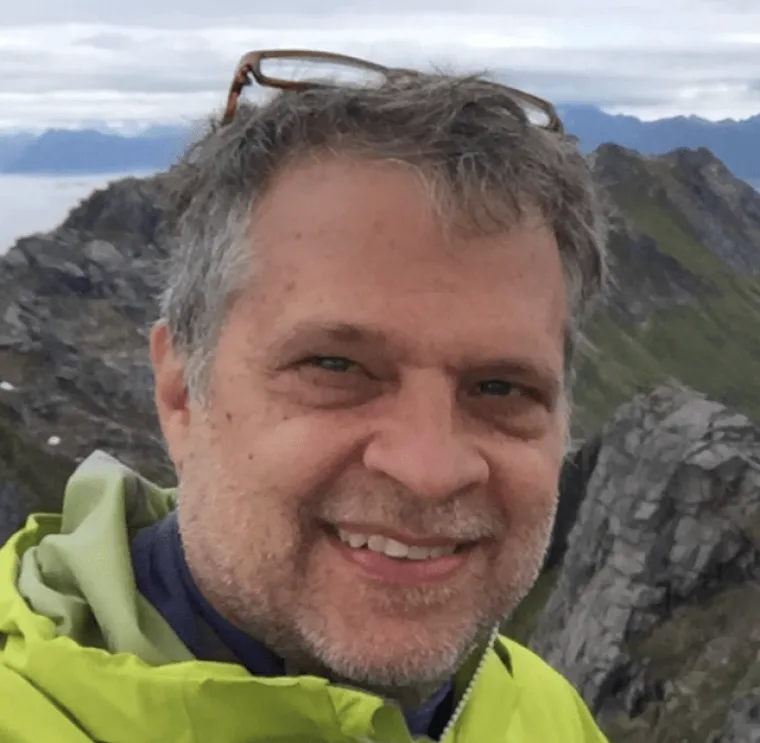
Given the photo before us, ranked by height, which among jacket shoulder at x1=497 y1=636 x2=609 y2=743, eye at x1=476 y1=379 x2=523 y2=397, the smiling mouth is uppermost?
eye at x1=476 y1=379 x2=523 y2=397

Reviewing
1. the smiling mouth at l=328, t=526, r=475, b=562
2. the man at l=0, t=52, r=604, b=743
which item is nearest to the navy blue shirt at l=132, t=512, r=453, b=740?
the man at l=0, t=52, r=604, b=743

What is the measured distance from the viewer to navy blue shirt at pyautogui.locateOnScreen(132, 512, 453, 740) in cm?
454

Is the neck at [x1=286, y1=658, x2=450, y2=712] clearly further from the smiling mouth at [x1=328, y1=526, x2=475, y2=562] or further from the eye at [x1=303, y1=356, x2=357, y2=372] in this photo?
the eye at [x1=303, y1=356, x2=357, y2=372]

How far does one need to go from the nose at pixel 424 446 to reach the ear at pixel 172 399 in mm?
1053

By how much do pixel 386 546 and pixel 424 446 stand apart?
470 mm

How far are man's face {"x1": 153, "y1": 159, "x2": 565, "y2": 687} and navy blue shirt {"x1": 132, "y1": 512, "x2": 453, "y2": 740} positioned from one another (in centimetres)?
9

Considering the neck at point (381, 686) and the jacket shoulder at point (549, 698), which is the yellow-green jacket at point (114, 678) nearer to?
the neck at point (381, 686)

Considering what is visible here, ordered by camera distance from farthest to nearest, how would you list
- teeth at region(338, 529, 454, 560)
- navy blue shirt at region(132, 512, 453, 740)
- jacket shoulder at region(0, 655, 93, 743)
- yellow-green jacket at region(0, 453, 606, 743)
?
navy blue shirt at region(132, 512, 453, 740) < teeth at region(338, 529, 454, 560) < yellow-green jacket at region(0, 453, 606, 743) < jacket shoulder at region(0, 655, 93, 743)

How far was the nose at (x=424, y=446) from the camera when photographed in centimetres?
429

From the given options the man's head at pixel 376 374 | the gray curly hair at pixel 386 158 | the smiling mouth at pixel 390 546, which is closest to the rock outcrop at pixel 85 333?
the gray curly hair at pixel 386 158

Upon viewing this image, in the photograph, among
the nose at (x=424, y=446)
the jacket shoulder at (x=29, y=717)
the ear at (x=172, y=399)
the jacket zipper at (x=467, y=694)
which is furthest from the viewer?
the jacket zipper at (x=467, y=694)

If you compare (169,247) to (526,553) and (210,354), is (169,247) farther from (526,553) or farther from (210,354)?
(526,553)

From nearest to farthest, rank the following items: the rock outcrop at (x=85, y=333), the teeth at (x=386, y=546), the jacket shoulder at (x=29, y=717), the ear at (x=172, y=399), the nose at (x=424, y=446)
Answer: the jacket shoulder at (x=29, y=717), the nose at (x=424, y=446), the teeth at (x=386, y=546), the ear at (x=172, y=399), the rock outcrop at (x=85, y=333)

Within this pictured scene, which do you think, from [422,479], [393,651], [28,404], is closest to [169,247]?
[422,479]
